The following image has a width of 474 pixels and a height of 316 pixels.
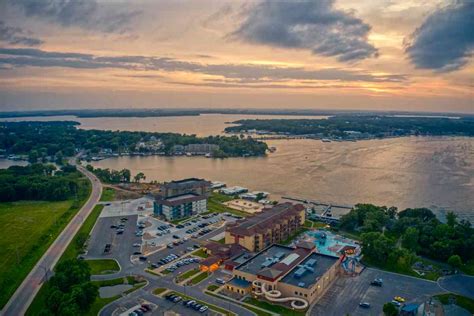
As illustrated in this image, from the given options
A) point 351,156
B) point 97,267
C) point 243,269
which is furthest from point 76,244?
point 351,156

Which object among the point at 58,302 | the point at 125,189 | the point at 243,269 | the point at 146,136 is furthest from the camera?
the point at 146,136

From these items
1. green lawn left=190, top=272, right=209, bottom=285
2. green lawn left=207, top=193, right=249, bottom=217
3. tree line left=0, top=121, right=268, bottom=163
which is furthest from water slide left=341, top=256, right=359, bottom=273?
tree line left=0, top=121, right=268, bottom=163

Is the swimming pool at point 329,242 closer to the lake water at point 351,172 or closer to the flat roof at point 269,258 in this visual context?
the flat roof at point 269,258

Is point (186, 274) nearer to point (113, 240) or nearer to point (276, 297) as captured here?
point (276, 297)

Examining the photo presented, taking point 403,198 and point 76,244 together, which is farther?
point 403,198

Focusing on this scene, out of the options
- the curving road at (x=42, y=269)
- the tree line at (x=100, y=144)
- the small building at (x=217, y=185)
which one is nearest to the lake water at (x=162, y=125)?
the tree line at (x=100, y=144)

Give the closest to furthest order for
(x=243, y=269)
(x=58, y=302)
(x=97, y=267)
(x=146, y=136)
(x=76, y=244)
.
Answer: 1. (x=58, y=302)
2. (x=243, y=269)
3. (x=97, y=267)
4. (x=76, y=244)
5. (x=146, y=136)

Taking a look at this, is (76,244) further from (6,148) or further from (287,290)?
(6,148)

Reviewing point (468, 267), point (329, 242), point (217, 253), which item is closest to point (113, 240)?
point (217, 253)
